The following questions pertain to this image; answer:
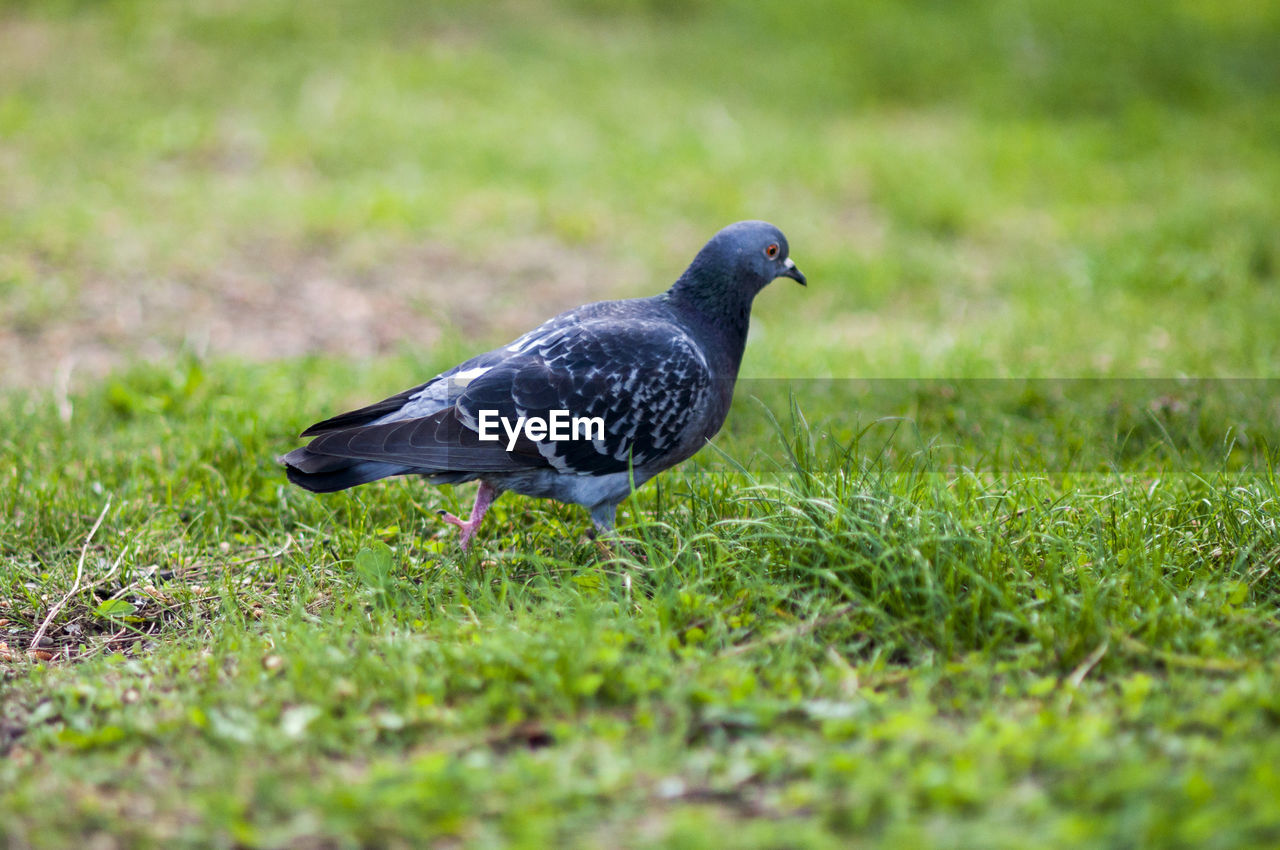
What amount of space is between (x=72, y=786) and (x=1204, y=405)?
16.4 ft

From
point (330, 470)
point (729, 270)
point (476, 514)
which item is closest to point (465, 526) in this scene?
point (476, 514)

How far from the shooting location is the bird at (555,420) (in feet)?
12.2

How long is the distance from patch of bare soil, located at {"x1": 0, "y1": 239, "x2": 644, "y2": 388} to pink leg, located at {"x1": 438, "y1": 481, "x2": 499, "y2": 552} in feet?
8.08

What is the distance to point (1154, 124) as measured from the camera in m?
12.3

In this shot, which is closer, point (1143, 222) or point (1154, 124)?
point (1143, 222)

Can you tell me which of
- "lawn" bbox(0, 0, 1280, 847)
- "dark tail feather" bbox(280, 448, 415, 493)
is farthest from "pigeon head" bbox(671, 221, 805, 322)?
"dark tail feather" bbox(280, 448, 415, 493)

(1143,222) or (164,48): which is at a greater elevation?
(164,48)

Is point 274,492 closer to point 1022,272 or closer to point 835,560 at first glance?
point 835,560

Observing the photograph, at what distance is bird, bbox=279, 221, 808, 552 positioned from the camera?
373cm

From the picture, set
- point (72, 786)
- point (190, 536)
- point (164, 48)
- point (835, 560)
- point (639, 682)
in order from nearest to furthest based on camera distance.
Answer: point (72, 786) → point (639, 682) → point (835, 560) → point (190, 536) → point (164, 48)

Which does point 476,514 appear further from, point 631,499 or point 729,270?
point 729,270

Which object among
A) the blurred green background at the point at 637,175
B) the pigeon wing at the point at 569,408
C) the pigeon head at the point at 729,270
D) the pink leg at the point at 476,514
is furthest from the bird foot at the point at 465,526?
the blurred green background at the point at 637,175

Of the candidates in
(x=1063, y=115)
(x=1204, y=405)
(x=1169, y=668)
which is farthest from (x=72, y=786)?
(x=1063, y=115)

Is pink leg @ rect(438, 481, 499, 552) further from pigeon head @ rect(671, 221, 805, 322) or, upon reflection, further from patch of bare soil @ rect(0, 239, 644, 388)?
patch of bare soil @ rect(0, 239, 644, 388)
